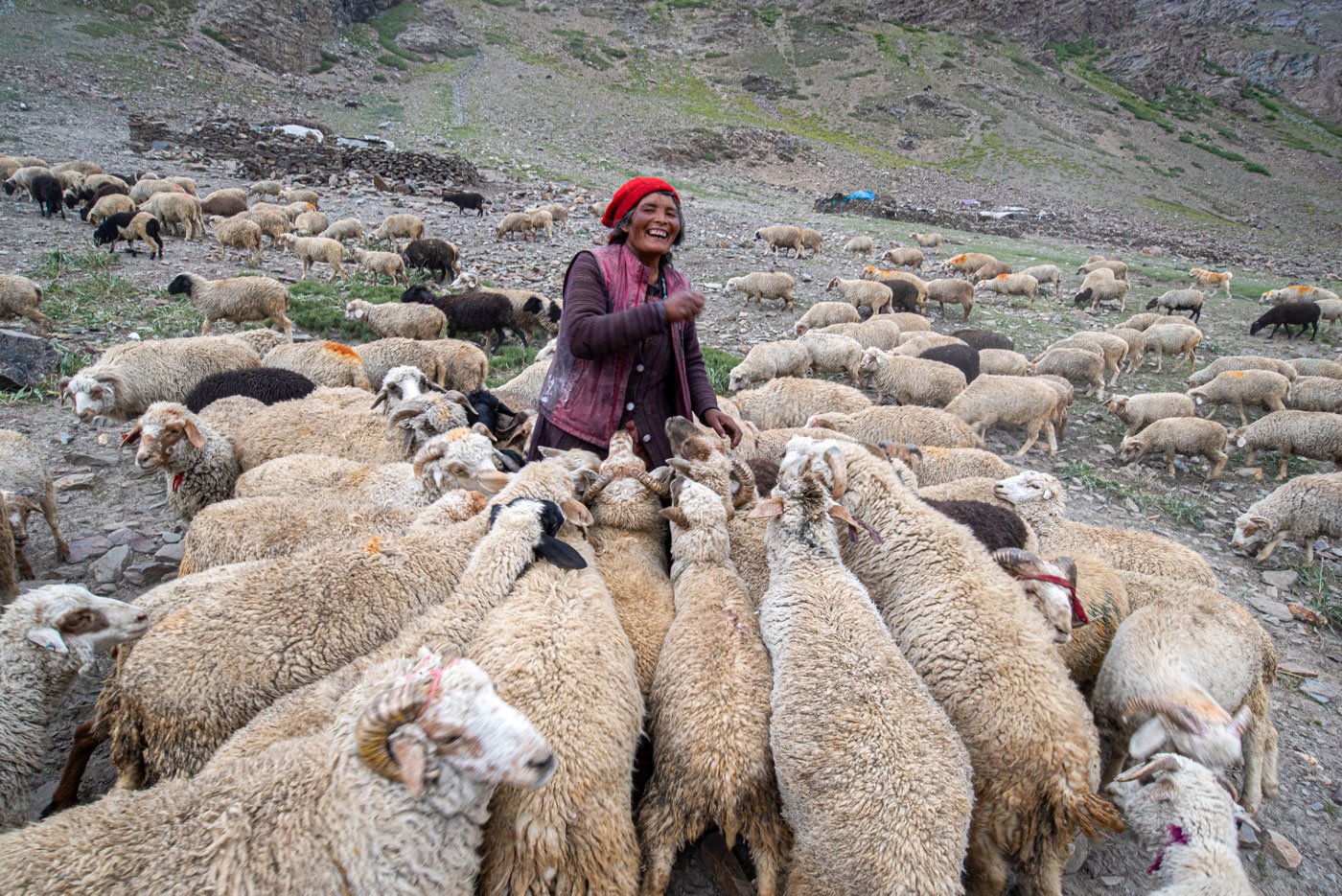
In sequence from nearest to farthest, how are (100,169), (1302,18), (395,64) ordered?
(100,169), (395,64), (1302,18)

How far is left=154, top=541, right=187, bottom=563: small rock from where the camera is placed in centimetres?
436

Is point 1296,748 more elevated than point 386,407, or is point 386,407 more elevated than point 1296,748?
point 386,407

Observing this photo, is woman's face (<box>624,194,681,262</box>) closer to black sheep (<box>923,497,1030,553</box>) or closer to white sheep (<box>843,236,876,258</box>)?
black sheep (<box>923,497,1030,553</box>)

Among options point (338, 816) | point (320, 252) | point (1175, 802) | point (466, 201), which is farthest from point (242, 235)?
point (1175, 802)

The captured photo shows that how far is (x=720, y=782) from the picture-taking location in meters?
2.17

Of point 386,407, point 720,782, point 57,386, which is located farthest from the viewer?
point 57,386

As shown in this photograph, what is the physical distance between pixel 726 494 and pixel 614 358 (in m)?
1.08

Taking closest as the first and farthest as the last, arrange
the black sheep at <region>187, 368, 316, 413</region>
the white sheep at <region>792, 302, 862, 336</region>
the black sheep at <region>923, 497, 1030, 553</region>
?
the black sheep at <region>923, 497, 1030, 553</region>
the black sheep at <region>187, 368, 316, 413</region>
the white sheep at <region>792, 302, 862, 336</region>

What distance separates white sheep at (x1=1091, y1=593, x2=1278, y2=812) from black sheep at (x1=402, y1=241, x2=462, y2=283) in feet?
45.9

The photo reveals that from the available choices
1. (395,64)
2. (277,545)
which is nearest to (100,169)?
(277,545)

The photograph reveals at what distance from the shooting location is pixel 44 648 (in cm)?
265

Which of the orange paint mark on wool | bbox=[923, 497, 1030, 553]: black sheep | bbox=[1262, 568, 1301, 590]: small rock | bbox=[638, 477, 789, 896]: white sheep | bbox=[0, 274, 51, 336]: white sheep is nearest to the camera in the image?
bbox=[638, 477, 789, 896]: white sheep

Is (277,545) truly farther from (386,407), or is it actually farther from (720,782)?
(720,782)

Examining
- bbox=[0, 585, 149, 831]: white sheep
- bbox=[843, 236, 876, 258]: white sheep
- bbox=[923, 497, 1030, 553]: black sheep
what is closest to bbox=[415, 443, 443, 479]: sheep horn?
bbox=[0, 585, 149, 831]: white sheep
